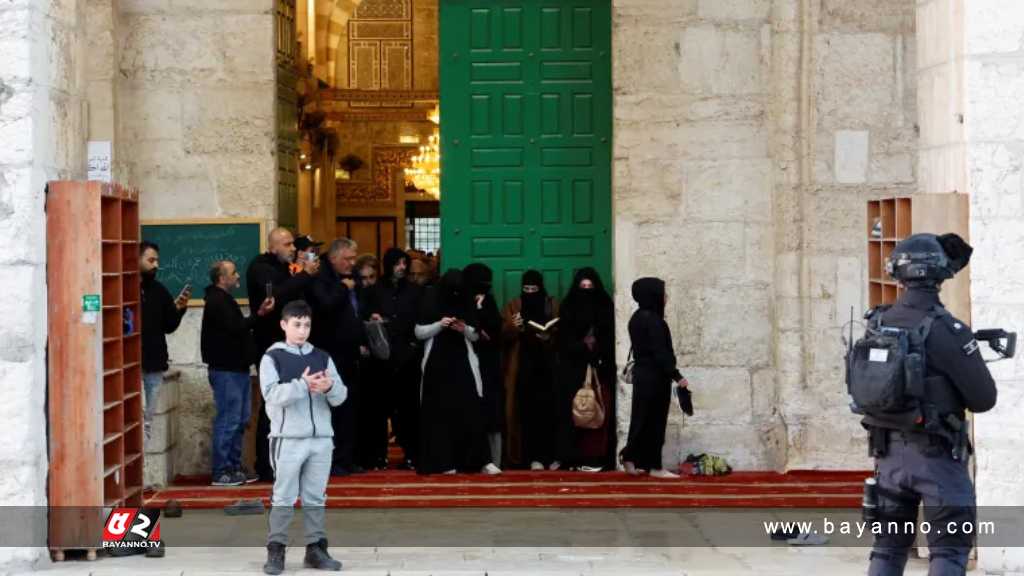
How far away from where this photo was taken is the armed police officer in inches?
269

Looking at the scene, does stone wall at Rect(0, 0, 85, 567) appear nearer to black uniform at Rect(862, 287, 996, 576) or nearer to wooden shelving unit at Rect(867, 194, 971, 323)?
black uniform at Rect(862, 287, 996, 576)

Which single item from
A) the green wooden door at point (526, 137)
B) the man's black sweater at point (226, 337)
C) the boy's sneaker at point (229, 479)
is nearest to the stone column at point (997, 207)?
the green wooden door at point (526, 137)

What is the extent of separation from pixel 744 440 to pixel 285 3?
5000 mm

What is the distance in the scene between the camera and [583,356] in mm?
12750

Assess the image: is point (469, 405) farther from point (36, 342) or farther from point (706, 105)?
point (36, 342)

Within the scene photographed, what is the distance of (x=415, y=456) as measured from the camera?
13031 mm

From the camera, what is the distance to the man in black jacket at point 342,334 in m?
11.9

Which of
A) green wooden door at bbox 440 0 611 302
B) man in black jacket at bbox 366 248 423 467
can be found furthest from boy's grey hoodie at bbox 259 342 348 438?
green wooden door at bbox 440 0 611 302

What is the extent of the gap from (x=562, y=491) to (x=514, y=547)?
2.17 meters

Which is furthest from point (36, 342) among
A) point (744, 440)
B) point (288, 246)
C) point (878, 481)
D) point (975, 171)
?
point (744, 440)

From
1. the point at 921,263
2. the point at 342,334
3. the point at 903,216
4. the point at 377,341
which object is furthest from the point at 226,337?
the point at 921,263

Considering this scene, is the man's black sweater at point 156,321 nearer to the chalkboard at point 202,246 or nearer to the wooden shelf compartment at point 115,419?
the chalkboard at point 202,246

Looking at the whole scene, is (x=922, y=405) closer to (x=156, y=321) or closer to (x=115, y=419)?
(x=115, y=419)

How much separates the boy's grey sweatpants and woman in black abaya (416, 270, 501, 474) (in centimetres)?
375
